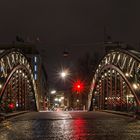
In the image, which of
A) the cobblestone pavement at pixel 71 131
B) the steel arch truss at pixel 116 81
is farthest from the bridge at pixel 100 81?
the cobblestone pavement at pixel 71 131

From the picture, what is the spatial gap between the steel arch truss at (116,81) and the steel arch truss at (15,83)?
915 cm

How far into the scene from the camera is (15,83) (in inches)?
2422

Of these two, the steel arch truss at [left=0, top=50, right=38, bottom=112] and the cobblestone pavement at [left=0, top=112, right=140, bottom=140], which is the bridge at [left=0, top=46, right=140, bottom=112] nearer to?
the steel arch truss at [left=0, top=50, right=38, bottom=112]

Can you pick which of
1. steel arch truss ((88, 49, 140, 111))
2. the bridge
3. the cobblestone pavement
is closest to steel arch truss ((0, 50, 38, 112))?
the bridge

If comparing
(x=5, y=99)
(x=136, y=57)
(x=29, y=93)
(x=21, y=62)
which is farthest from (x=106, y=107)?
(x=136, y=57)

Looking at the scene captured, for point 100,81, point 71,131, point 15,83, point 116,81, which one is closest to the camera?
point 71,131

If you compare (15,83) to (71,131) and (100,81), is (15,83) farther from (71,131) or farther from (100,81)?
(71,131)

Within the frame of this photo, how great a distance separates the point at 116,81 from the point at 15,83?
12.8m

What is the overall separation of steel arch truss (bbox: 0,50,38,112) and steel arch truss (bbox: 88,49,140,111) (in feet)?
30.0

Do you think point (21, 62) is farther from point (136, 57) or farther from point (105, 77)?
point (136, 57)

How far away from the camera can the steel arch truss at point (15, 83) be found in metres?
47.2

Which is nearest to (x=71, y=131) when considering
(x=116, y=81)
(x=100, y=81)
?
(x=116, y=81)

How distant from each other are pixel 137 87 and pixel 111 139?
93.7 feet

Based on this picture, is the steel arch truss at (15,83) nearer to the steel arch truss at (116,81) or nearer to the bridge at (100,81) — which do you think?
the bridge at (100,81)
